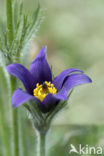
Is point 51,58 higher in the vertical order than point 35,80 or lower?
lower

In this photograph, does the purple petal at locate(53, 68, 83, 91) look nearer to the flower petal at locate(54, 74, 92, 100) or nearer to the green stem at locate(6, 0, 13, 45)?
the flower petal at locate(54, 74, 92, 100)

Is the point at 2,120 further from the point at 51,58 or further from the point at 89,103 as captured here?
the point at 51,58

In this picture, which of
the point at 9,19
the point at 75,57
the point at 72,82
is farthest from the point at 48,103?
the point at 75,57

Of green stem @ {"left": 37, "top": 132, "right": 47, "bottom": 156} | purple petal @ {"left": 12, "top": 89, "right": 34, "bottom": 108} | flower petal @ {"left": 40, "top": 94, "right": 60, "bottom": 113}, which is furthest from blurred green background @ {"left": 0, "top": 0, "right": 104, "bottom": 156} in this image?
purple petal @ {"left": 12, "top": 89, "right": 34, "bottom": 108}

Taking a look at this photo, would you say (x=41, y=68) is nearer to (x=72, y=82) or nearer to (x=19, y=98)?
(x=72, y=82)

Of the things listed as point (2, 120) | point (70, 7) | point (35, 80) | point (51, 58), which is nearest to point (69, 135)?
point (2, 120)

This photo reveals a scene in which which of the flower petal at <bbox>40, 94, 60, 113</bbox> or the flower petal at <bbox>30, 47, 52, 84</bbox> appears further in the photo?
the flower petal at <bbox>30, 47, 52, 84</bbox>
